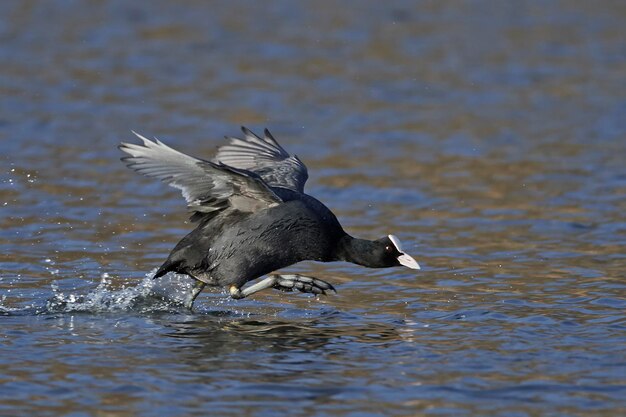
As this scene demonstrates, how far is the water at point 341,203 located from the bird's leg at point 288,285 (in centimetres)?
14

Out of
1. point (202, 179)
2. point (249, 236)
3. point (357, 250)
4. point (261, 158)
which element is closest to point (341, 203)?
point (261, 158)

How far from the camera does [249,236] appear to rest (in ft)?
25.1

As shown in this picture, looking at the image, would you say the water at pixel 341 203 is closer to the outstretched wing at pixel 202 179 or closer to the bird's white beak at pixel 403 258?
the bird's white beak at pixel 403 258

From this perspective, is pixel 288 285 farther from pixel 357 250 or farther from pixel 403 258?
pixel 403 258

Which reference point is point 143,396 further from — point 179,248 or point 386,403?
point 179,248

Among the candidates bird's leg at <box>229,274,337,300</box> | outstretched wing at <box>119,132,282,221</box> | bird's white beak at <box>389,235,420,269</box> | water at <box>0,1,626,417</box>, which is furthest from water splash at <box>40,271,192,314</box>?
bird's white beak at <box>389,235,420,269</box>

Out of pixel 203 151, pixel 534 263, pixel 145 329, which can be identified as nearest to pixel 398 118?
pixel 203 151

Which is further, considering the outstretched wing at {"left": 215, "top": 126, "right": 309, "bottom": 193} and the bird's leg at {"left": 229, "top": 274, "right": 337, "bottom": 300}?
the outstretched wing at {"left": 215, "top": 126, "right": 309, "bottom": 193}

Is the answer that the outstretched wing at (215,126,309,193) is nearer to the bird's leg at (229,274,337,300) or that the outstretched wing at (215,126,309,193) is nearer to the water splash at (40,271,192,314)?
the bird's leg at (229,274,337,300)

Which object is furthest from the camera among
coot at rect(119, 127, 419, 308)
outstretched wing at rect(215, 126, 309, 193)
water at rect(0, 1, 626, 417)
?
outstretched wing at rect(215, 126, 309, 193)

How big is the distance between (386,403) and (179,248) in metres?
2.35

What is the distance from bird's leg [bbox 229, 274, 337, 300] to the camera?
7.78m

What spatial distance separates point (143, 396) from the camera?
5906 millimetres

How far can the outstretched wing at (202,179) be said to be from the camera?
7.23 meters
